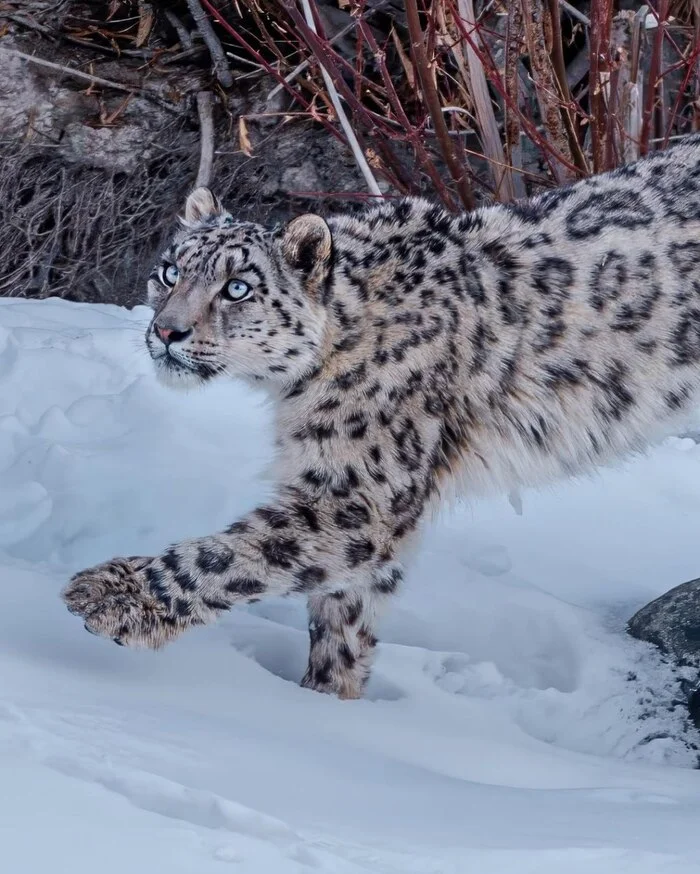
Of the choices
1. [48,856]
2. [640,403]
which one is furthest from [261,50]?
[48,856]

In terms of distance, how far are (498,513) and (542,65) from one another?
2304 millimetres

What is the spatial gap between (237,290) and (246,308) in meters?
0.06

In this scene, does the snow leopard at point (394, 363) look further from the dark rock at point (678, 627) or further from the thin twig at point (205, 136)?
the thin twig at point (205, 136)

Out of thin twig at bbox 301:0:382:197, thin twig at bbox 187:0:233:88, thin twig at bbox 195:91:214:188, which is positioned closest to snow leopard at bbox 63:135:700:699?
thin twig at bbox 301:0:382:197

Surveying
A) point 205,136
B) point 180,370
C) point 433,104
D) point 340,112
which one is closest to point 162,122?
point 205,136

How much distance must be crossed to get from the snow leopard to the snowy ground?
0.27 m

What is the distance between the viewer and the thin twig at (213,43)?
763cm

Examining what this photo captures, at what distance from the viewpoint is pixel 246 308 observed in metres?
3.78

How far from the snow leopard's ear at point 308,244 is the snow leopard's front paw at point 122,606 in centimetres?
106

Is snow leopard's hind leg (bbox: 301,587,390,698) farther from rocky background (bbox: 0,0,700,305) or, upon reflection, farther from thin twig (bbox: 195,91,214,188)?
thin twig (bbox: 195,91,214,188)

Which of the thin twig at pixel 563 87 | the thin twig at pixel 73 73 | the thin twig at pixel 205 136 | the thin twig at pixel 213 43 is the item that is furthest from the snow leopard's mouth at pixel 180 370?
the thin twig at pixel 73 73

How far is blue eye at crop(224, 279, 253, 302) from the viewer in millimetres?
3785

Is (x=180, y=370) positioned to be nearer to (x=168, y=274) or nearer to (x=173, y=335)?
(x=173, y=335)

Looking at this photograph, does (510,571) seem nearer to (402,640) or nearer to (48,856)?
(402,640)
